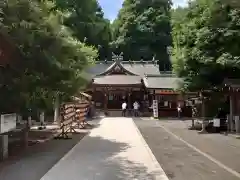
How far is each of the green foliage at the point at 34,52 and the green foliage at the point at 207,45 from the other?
32.4 ft

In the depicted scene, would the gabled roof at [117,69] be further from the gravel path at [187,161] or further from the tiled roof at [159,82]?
the gravel path at [187,161]

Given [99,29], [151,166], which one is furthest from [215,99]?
[99,29]

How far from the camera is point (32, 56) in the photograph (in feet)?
46.0

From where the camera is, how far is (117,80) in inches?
1971

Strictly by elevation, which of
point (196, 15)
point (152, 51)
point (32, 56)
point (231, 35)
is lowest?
point (32, 56)

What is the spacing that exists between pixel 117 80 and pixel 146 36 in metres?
20.9

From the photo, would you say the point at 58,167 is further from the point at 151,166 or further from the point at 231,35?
the point at 231,35

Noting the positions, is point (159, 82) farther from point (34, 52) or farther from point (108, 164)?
point (108, 164)

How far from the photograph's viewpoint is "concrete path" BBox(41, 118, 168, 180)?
33.8 feet

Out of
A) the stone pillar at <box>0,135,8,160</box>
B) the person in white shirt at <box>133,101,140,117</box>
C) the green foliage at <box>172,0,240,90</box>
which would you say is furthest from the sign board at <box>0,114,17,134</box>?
the person in white shirt at <box>133,101,140,117</box>

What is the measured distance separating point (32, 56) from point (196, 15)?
15.0 meters

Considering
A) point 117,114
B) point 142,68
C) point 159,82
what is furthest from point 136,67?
point 117,114

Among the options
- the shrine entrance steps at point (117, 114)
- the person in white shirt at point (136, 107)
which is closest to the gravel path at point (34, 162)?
the person in white shirt at point (136, 107)

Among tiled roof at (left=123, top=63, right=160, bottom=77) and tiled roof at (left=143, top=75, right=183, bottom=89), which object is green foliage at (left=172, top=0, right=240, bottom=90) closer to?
tiled roof at (left=143, top=75, right=183, bottom=89)
